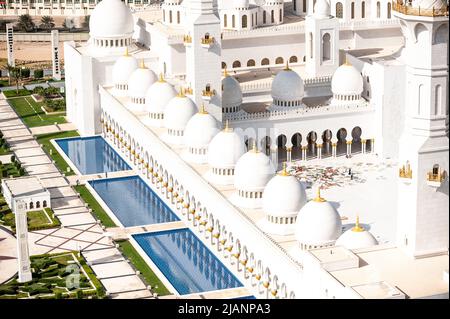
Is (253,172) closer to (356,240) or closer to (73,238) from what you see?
(356,240)

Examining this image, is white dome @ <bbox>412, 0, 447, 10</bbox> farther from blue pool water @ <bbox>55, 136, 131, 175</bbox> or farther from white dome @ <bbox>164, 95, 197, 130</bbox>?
blue pool water @ <bbox>55, 136, 131, 175</bbox>

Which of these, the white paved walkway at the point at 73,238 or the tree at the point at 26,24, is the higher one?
the tree at the point at 26,24

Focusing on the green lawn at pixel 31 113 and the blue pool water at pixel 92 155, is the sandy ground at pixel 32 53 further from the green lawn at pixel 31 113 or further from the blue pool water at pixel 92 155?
the blue pool water at pixel 92 155

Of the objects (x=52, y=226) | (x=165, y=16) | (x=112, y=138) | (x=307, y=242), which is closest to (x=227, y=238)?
(x=307, y=242)

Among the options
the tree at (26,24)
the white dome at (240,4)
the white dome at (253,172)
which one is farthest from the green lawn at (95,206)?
the tree at (26,24)

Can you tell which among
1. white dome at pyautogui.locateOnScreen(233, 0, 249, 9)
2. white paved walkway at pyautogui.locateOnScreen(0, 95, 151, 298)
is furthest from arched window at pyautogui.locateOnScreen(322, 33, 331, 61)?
white paved walkway at pyautogui.locateOnScreen(0, 95, 151, 298)

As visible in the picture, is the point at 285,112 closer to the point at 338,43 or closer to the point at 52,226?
the point at 338,43

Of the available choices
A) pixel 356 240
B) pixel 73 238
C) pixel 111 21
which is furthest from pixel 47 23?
pixel 356 240
